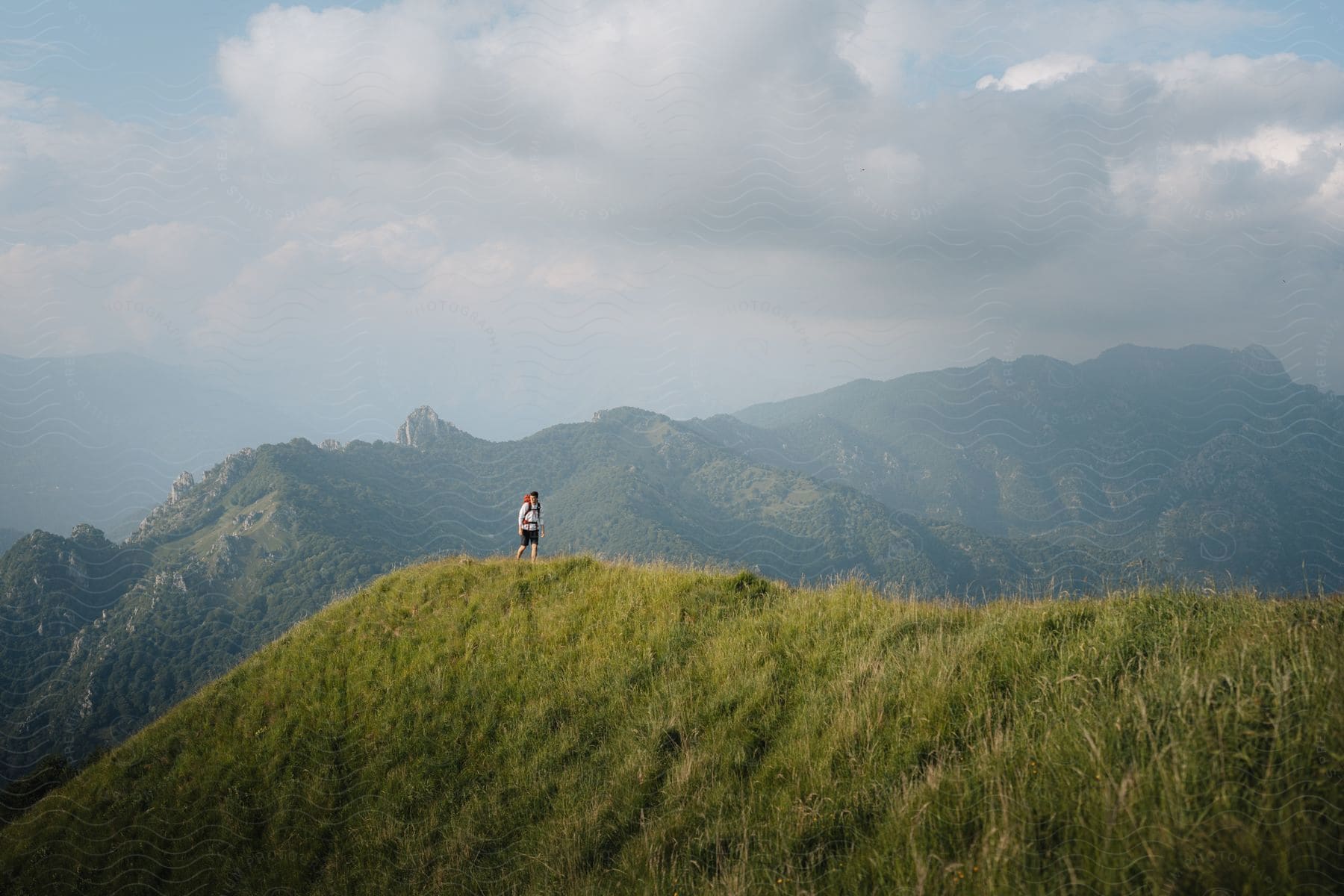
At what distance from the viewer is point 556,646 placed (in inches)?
552

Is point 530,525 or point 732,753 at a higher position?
point 530,525

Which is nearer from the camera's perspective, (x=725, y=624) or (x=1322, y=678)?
(x=1322, y=678)

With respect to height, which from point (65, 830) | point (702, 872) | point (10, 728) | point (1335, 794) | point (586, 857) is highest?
point (1335, 794)

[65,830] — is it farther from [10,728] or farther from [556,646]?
[10,728]

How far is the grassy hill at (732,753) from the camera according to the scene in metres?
4.78

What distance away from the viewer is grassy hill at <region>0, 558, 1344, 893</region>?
478 cm

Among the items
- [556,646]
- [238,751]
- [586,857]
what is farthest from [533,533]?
[586,857]

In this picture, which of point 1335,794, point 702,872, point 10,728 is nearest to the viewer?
point 1335,794

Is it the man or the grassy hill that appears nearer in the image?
the grassy hill

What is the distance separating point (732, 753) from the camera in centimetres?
859

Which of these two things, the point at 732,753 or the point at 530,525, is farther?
the point at 530,525

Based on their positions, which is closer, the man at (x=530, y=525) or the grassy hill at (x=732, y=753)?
the grassy hill at (x=732, y=753)

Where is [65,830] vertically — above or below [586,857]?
below

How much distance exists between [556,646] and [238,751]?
8.45 metres
